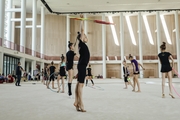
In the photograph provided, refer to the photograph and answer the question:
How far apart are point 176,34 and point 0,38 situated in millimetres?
32154

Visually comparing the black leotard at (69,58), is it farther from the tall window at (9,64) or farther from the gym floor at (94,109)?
the tall window at (9,64)

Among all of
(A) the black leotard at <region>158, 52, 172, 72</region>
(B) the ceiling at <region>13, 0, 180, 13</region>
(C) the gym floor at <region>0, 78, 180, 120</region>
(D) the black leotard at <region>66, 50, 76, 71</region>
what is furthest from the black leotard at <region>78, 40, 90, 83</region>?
(B) the ceiling at <region>13, 0, 180, 13</region>

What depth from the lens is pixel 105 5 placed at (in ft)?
107

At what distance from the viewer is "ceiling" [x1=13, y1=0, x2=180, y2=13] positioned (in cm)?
3077

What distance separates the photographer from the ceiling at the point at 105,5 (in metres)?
30.8

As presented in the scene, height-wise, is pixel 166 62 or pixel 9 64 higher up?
pixel 9 64

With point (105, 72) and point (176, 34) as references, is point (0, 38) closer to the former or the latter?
Result: point (105, 72)

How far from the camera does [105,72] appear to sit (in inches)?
1453

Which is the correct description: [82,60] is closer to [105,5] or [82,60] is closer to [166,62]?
[166,62]

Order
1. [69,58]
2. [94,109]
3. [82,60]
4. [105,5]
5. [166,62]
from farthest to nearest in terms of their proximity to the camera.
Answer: [105,5] → [69,58] → [166,62] → [94,109] → [82,60]

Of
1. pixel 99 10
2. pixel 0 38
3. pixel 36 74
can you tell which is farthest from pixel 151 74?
pixel 0 38

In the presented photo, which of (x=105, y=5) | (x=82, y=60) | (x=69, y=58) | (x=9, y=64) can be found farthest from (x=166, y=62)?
(x=105, y=5)

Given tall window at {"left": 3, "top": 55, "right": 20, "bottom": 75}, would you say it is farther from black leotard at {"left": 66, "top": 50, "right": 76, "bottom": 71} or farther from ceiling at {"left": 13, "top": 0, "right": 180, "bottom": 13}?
black leotard at {"left": 66, "top": 50, "right": 76, "bottom": 71}

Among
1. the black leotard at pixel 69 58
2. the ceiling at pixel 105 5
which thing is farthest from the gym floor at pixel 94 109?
the ceiling at pixel 105 5
